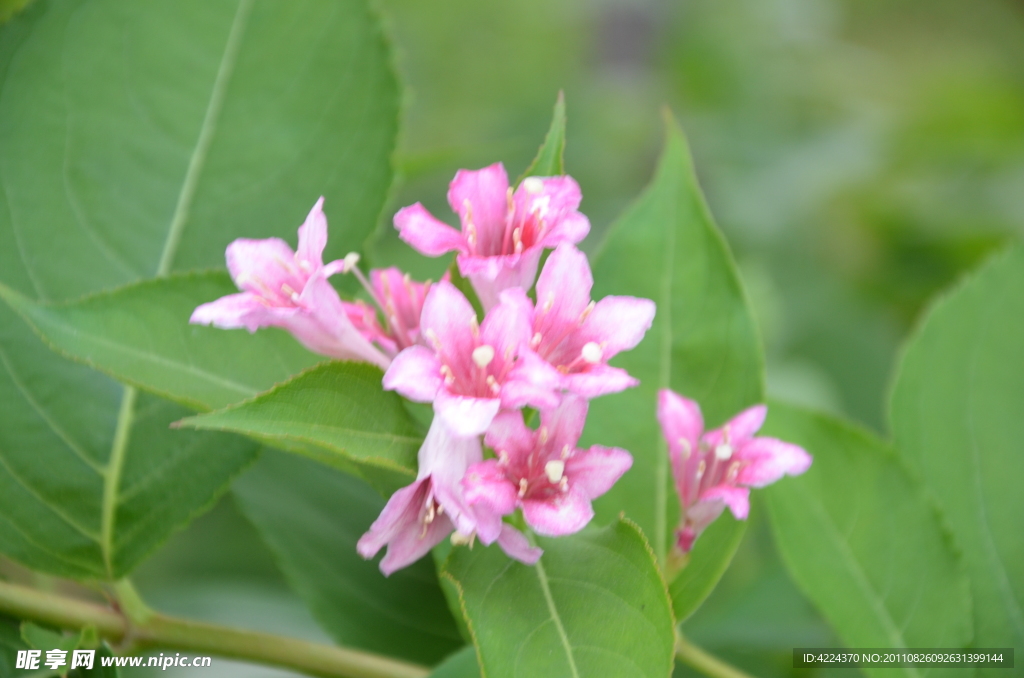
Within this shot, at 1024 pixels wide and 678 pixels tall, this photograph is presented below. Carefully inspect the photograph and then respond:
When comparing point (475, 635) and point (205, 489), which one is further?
point (205, 489)

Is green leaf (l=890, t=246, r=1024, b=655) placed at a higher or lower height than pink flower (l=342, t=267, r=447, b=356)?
lower

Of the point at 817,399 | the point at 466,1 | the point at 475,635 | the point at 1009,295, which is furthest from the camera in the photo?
the point at 466,1

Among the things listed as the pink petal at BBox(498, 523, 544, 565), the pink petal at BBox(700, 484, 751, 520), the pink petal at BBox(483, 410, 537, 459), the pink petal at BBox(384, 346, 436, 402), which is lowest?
the pink petal at BBox(498, 523, 544, 565)

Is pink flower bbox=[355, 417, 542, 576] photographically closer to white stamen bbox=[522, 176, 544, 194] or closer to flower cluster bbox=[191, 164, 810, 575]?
flower cluster bbox=[191, 164, 810, 575]

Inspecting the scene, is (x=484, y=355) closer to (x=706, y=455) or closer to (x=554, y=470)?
(x=554, y=470)

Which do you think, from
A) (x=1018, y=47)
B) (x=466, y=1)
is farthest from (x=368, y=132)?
(x=1018, y=47)

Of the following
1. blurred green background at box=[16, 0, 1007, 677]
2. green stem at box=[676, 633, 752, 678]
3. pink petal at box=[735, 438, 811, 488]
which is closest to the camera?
pink petal at box=[735, 438, 811, 488]

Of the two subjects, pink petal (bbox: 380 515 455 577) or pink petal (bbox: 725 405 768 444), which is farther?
pink petal (bbox: 725 405 768 444)

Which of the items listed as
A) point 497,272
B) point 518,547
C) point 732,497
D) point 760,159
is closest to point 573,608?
point 518,547

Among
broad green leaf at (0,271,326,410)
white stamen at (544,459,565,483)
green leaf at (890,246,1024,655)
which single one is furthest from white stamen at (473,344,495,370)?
green leaf at (890,246,1024,655)

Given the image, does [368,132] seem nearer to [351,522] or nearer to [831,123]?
[351,522]
